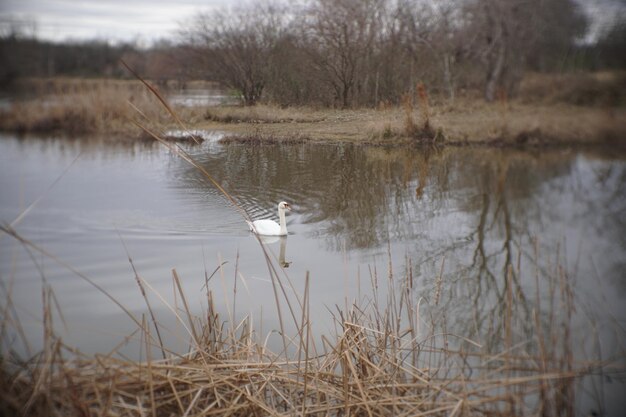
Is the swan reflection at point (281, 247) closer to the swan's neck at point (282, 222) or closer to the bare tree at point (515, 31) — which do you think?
the swan's neck at point (282, 222)

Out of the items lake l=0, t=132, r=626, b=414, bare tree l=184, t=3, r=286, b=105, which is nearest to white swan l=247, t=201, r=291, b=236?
lake l=0, t=132, r=626, b=414

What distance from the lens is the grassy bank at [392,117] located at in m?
2.33

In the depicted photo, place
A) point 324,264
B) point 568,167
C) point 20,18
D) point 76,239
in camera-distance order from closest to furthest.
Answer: point 568,167 → point 20,18 → point 76,239 → point 324,264

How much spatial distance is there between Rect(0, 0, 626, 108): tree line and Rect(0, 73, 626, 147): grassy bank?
7cm

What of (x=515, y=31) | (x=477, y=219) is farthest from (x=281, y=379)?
(x=515, y=31)

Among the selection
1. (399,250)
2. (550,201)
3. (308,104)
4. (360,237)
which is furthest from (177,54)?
(550,201)

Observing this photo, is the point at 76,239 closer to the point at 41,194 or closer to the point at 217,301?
the point at 41,194

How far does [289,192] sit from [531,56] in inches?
54.5

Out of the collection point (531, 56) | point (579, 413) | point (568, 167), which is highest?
point (531, 56)

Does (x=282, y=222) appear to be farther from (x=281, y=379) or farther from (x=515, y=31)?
(x=515, y=31)

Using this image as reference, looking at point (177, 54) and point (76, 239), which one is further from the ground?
point (177, 54)

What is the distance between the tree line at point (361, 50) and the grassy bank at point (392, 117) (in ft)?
0.22

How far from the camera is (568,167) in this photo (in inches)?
92.8

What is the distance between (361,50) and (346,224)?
908mm
